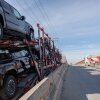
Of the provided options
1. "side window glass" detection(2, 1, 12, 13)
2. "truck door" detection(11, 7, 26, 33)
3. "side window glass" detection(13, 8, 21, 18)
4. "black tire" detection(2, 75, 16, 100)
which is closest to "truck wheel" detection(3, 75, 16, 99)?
"black tire" detection(2, 75, 16, 100)

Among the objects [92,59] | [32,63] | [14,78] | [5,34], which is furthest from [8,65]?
[92,59]

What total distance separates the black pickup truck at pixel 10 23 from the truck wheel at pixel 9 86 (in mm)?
1949

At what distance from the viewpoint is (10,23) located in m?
11.9

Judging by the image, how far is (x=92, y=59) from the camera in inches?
2965

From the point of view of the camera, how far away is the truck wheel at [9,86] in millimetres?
8812

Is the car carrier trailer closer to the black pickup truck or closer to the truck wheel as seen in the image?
the truck wheel

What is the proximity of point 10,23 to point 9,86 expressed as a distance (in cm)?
347

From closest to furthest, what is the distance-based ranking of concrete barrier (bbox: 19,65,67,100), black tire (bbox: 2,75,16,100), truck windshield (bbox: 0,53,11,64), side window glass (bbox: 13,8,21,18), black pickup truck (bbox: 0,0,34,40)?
concrete barrier (bbox: 19,65,67,100) → black tire (bbox: 2,75,16,100) → truck windshield (bbox: 0,53,11,64) → black pickup truck (bbox: 0,0,34,40) → side window glass (bbox: 13,8,21,18)

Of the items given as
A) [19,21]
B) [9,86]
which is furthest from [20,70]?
[19,21]

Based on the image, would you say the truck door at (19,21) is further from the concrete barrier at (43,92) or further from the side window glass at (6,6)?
the concrete barrier at (43,92)

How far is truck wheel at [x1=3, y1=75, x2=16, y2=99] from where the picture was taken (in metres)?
8.81

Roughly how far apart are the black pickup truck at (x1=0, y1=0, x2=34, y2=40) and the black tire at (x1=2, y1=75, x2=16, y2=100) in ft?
6.41

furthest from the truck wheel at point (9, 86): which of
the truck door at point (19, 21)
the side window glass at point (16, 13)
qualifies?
the side window glass at point (16, 13)

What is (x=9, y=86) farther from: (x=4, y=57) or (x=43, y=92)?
(x=4, y=57)
